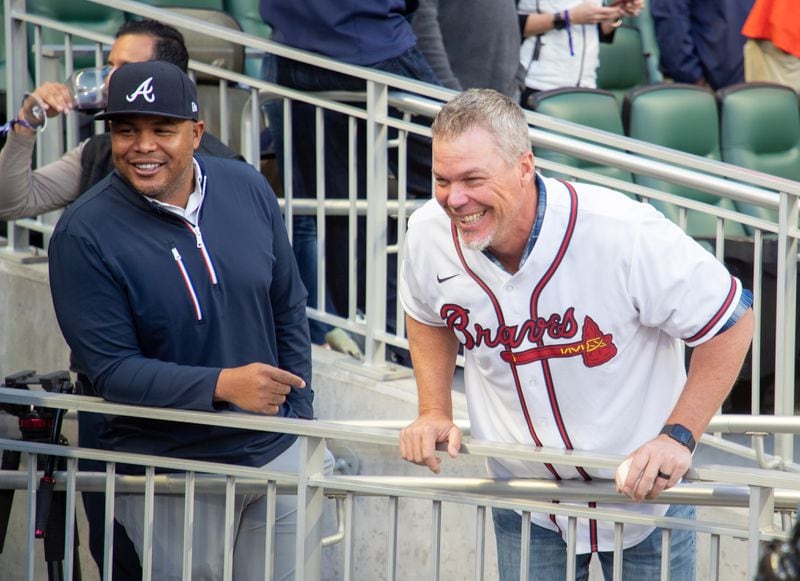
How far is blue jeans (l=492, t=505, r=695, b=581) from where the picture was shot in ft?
9.90

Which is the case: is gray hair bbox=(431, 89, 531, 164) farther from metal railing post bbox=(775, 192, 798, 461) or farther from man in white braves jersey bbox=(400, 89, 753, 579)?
metal railing post bbox=(775, 192, 798, 461)

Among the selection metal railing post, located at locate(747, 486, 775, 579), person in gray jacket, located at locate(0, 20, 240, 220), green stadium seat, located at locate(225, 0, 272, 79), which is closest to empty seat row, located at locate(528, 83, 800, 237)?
green stadium seat, located at locate(225, 0, 272, 79)

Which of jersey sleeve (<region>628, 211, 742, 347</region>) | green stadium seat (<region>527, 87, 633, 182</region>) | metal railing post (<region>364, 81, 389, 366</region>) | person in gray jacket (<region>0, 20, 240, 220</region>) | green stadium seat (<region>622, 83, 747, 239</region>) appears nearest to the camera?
jersey sleeve (<region>628, 211, 742, 347</region>)

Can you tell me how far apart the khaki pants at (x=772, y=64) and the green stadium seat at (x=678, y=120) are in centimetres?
80

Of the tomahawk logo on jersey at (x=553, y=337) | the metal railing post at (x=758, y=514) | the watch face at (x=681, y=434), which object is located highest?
the tomahawk logo on jersey at (x=553, y=337)

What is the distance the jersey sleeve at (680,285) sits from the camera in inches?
109

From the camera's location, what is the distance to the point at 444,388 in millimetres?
3086

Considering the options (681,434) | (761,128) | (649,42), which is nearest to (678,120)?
(761,128)

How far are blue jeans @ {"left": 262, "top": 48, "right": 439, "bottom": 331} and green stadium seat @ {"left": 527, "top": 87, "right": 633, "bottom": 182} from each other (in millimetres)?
1492

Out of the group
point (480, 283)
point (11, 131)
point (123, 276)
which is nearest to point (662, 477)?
point (480, 283)

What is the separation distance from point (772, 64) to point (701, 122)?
3.36 feet

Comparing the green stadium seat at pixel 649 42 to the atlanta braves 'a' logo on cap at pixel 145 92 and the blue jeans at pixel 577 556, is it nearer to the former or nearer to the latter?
the atlanta braves 'a' logo on cap at pixel 145 92

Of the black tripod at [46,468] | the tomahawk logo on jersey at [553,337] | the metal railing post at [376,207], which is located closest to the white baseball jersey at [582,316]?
the tomahawk logo on jersey at [553,337]

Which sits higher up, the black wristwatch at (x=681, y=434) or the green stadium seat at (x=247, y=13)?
the green stadium seat at (x=247, y=13)
